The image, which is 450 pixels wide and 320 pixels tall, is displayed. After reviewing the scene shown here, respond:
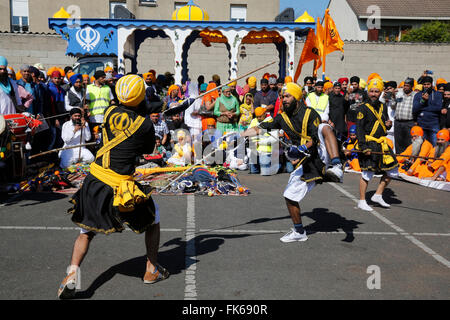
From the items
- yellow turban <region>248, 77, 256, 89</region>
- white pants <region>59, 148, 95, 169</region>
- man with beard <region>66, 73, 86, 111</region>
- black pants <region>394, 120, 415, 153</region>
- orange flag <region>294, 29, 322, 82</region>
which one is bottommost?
white pants <region>59, 148, 95, 169</region>

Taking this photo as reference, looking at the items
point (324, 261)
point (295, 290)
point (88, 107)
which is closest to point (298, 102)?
point (324, 261)

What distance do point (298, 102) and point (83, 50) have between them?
10.7m

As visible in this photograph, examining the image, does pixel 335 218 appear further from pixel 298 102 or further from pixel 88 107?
pixel 88 107

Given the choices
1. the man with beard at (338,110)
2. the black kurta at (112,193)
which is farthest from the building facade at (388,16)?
the black kurta at (112,193)

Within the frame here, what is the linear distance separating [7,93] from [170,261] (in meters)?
5.12

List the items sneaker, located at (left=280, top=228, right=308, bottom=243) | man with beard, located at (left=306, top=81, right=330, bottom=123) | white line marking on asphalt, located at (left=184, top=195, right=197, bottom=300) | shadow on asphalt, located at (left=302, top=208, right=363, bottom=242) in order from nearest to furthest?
white line marking on asphalt, located at (left=184, top=195, right=197, bottom=300)
sneaker, located at (left=280, top=228, right=308, bottom=243)
shadow on asphalt, located at (left=302, top=208, right=363, bottom=242)
man with beard, located at (left=306, top=81, right=330, bottom=123)

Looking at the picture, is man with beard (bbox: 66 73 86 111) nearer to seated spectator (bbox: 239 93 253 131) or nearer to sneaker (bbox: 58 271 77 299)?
seated spectator (bbox: 239 93 253 131)

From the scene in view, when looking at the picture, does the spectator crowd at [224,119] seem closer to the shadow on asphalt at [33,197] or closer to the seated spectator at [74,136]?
the seated spectator at [74,136]

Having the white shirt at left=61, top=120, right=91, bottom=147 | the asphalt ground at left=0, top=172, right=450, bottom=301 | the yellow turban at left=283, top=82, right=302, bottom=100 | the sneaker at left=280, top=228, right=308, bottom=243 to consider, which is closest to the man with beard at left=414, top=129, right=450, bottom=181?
the asphalt ground at left=0, top=172, right=450, bottom=301

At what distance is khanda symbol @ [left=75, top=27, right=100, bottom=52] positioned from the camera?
14.1 m

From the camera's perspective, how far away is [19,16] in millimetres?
27828

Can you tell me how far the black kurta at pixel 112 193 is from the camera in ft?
13.1

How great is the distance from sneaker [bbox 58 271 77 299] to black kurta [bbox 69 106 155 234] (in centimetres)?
44

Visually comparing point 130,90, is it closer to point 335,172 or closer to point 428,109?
point 335,172
